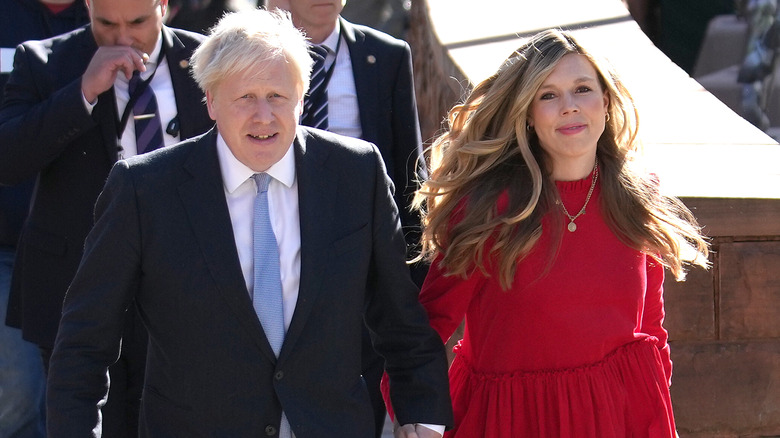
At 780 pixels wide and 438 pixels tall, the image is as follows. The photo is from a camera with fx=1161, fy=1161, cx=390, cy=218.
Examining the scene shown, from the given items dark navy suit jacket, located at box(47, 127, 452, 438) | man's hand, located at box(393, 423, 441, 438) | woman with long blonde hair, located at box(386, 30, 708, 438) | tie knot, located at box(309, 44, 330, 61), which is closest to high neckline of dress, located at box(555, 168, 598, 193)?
woman with long blonde hair, located at box(386, 30, 708, 438)

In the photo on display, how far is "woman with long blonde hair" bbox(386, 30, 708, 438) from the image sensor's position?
3.24 meters

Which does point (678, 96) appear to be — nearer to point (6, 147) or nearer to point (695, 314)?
point (695, 314)

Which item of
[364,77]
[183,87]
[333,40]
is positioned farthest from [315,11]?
[183,87]

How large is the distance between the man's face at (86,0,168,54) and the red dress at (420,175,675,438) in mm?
1242

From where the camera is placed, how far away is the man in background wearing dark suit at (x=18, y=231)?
4.18 m

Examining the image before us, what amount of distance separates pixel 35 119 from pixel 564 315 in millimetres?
1684

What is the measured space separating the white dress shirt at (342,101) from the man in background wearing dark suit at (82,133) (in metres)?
0.54

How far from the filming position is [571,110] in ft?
10.9

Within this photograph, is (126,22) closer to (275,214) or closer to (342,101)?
(342,101)

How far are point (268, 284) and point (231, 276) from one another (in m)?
0.09

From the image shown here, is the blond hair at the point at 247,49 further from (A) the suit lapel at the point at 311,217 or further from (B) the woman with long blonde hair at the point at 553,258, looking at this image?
(B) the woman with long blonde hair at the point at 553,258

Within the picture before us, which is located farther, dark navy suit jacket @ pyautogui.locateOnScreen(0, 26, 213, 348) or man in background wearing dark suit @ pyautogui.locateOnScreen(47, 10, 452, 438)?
dark navy suit jacket @ pyautogui.locateOnScreen(0, 26, 213, 348)

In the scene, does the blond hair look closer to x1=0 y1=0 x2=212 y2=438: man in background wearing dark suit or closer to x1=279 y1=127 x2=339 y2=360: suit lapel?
x1=279 y1=127 x2=339 y2=360: suit lapel

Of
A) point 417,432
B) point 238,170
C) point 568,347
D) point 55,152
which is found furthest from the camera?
point 55,152
